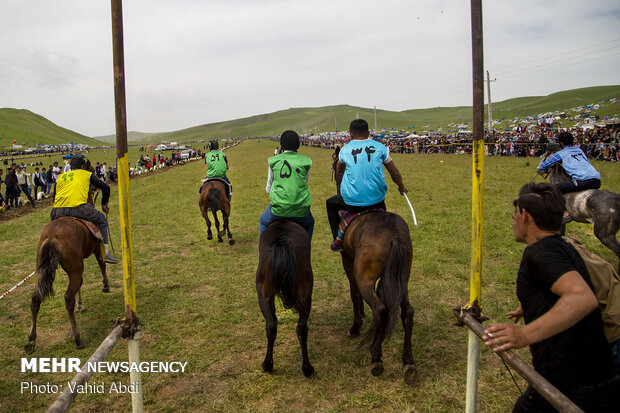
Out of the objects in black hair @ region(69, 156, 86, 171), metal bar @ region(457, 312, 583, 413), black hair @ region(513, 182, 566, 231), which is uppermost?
black hair @ region(69, 156, 86, 171)

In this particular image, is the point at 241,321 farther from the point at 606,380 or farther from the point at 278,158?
the point at 606,380

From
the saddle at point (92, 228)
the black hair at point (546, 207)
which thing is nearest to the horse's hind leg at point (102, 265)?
the saddle at point (92, 228)

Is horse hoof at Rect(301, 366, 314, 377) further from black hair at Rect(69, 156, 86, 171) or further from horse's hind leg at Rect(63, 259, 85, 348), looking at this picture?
black hair at Rect(69, 156, 86, 171)

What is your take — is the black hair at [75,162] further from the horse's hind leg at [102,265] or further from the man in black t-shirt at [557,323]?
the man in black t-shirt at [557,323]

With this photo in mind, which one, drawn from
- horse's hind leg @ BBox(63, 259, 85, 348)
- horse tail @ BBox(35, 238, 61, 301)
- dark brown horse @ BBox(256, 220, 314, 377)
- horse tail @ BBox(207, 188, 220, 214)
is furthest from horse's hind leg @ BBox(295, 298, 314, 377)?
horse tail @ BBox(207, 188, 220, 214)

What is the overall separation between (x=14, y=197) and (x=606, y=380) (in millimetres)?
23849

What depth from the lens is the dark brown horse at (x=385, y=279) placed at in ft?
14.2

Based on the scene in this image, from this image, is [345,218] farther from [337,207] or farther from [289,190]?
[289,190]

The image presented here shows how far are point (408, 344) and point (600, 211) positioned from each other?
17.3 feet

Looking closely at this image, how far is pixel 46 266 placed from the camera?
217 inches

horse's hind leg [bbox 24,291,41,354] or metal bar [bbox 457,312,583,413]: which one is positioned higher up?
metal bar [bbox 457,312,583,413]

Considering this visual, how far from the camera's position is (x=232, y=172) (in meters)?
31.6

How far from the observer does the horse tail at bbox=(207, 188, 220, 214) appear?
1080 centimetres

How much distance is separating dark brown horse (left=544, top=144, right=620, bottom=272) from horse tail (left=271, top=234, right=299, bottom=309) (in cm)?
620
